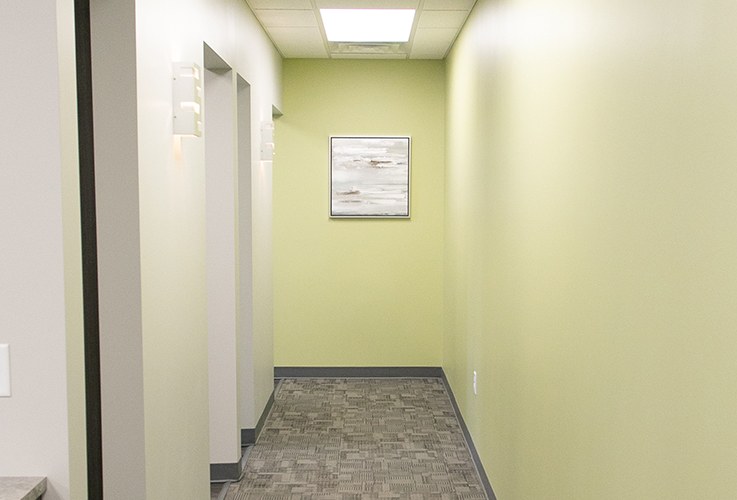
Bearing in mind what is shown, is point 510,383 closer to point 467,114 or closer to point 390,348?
point 467,114

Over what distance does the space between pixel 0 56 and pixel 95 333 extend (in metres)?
0.73

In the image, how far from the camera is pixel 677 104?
120 centimetres

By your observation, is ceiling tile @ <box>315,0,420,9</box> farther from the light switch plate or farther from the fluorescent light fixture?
the light switch plate

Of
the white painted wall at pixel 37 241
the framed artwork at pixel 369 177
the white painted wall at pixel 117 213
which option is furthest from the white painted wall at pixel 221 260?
the framed artwork at pixel 369 177

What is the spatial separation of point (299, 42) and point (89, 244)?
2.90m

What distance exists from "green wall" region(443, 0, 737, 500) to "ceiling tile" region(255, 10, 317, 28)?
1.19 metres

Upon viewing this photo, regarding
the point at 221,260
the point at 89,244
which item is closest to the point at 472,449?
the point at 221,260

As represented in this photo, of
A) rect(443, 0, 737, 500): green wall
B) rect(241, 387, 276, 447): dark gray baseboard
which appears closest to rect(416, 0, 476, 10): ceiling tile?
rect(443, 0, 737, 500): green wall

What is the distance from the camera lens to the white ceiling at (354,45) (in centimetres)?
361

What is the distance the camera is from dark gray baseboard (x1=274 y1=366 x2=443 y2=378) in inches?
207

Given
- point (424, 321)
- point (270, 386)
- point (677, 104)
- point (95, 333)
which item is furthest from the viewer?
point (424, 321)

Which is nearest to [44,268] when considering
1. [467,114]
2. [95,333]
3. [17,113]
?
[17,113]

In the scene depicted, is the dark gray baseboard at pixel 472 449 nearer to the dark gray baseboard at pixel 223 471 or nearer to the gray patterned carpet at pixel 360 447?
the gray patterned carpet at pixel 360 447

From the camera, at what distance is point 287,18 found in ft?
12.9
